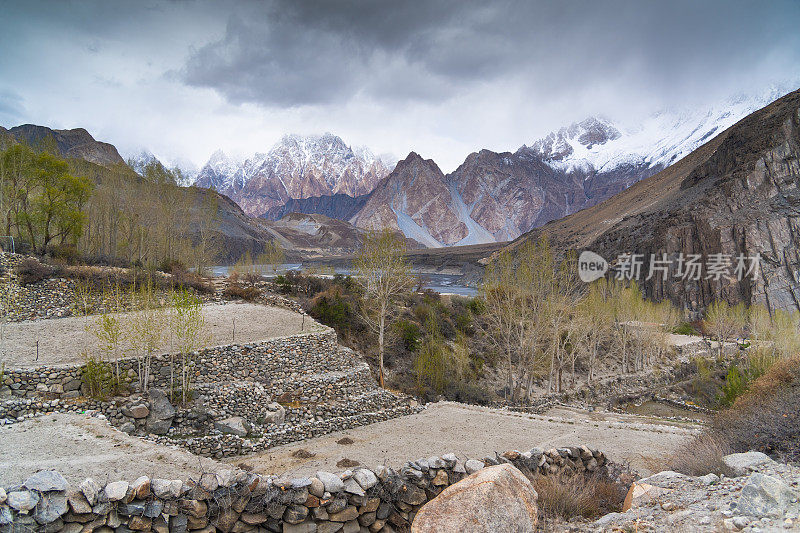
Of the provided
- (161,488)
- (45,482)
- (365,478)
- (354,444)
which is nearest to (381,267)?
(354,444)

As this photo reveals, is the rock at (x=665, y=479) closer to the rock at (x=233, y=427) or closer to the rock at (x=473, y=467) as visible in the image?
the rock at (x=473, y=467)

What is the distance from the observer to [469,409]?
1491 centimetres

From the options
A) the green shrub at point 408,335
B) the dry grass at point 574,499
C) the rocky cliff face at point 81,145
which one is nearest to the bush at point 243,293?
the green shrub at point 408,335

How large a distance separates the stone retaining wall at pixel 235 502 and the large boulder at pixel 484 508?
4.19 feet

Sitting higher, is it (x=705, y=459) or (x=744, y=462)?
(x=744, y=462)

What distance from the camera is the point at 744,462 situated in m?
5.49

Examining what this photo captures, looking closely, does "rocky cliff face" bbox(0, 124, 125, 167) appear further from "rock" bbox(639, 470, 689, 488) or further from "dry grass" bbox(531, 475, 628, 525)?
"rock" bbox(639, 470, 689, 488)

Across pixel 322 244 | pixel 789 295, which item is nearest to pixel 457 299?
pixel 789 295

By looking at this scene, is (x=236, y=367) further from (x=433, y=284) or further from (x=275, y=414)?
(x=433, y=284)

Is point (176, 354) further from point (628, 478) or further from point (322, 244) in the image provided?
Result: point (322, 244)

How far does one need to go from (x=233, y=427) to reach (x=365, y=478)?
729cm

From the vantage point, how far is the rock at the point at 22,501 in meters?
4.10

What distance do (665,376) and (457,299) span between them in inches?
661

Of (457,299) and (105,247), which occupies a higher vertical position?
(105,247)
